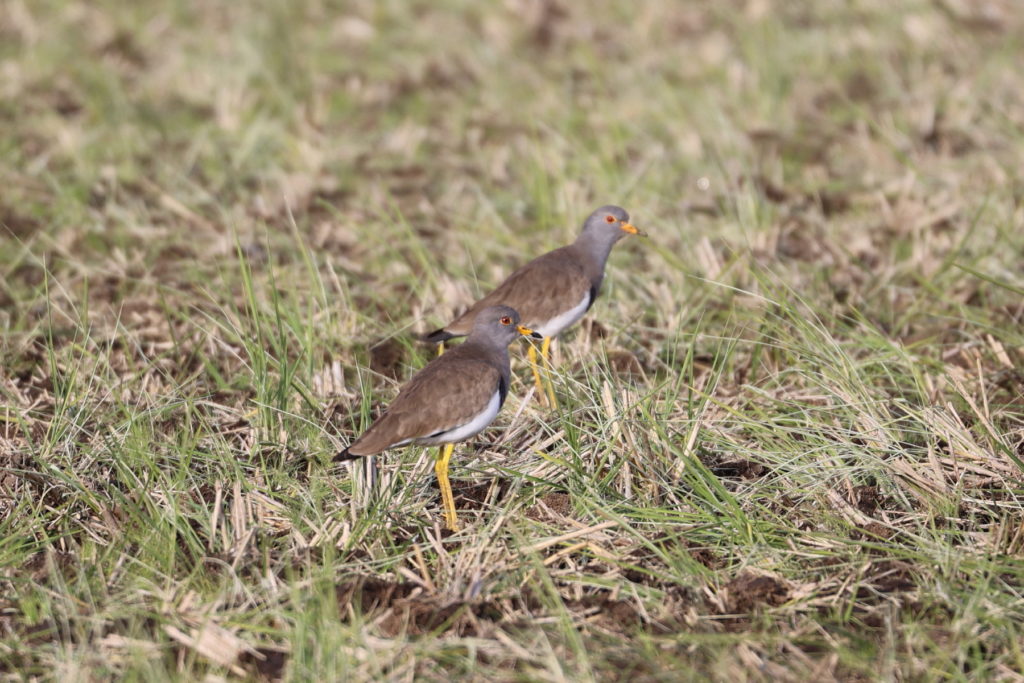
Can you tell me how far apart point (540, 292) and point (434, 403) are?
1434mm

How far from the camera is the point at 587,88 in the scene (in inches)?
436

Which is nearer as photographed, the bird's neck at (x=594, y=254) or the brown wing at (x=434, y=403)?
the brown wing at (x=434, y=403)

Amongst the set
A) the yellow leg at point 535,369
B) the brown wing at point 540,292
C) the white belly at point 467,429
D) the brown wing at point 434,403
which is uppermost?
the brown wing at point 434,403

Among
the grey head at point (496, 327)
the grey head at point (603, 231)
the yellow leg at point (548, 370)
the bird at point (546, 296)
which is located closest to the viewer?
the yellow leg at point (548, 370)

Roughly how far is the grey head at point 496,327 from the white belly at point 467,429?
19.4 inches

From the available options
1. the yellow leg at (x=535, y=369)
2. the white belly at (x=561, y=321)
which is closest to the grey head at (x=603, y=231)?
the white belly at (x=561, y=321)

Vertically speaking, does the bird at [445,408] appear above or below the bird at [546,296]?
above

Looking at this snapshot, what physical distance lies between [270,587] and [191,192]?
5124 millimetres

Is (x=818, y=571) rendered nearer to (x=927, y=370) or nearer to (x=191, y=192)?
(x=927, y=370)

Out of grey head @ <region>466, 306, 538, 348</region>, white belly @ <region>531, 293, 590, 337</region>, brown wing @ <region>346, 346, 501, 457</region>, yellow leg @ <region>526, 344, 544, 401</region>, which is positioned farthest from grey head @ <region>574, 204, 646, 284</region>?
brown wing @ <region>346, 346, 501, 457</region>

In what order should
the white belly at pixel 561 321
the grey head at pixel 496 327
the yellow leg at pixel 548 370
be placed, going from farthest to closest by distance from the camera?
the white belly at pixel 561 321 → the grey head at pixel 496 327 → the yellow leg at pixel 548 370

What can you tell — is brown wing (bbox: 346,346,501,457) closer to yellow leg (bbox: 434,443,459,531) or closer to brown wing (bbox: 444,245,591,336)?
yellow leg (bbox: 434,443,459,531)

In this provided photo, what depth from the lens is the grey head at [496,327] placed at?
18.5 feet

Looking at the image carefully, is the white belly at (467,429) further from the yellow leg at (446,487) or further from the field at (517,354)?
the field at (517,354)
